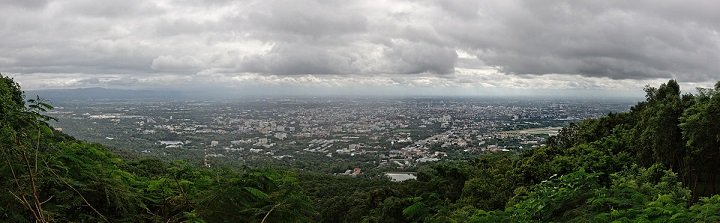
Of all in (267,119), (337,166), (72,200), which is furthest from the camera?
(267,119)

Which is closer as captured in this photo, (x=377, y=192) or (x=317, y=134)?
(x=377, y=192)

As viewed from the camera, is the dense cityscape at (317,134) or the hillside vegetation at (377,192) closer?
the hillside vegetation at (377,192)

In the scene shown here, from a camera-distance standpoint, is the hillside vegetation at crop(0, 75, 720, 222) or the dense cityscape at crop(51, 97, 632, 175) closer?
the hillside vegetation at crop(0, 75, 720, 222)

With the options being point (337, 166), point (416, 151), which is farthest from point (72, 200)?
point (416, 151)

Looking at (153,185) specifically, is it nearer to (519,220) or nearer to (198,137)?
(519,220)

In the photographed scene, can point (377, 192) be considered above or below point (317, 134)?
above

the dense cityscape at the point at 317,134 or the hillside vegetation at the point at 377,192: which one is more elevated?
the hillside vegetation at the point at 377,192

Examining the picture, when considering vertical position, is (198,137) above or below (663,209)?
below

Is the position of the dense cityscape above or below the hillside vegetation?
below
